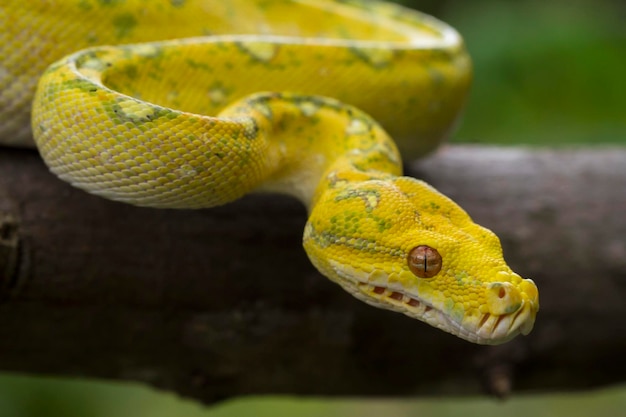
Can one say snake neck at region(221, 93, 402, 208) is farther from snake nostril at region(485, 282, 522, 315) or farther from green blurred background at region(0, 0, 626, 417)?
green blurred background at region(0, 0, 626, 417)

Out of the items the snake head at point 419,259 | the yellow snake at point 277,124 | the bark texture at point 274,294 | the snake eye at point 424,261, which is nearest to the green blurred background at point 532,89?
the bark texture at point 274,294

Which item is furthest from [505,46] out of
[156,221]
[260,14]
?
[156,221]

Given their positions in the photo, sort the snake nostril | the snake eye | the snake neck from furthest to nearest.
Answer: the snake neck → the snake eye → the snake nostril

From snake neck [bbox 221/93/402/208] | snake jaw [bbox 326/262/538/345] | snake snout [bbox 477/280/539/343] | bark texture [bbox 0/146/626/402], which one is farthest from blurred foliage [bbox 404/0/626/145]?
snake snout [bbox 477/280/539/343]

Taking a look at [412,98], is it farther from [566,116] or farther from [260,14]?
[566,116]

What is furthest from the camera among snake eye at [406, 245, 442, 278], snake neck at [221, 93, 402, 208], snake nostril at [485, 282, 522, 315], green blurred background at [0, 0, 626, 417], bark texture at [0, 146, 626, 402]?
green blurred background at [0, 0, 626, 417]

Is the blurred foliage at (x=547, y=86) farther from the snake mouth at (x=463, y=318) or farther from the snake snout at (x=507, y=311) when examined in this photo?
the snake snout at (x=507, y=311)

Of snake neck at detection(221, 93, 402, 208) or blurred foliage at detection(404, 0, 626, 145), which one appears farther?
blurred foliage at detection(404, 0, 626, 145)
